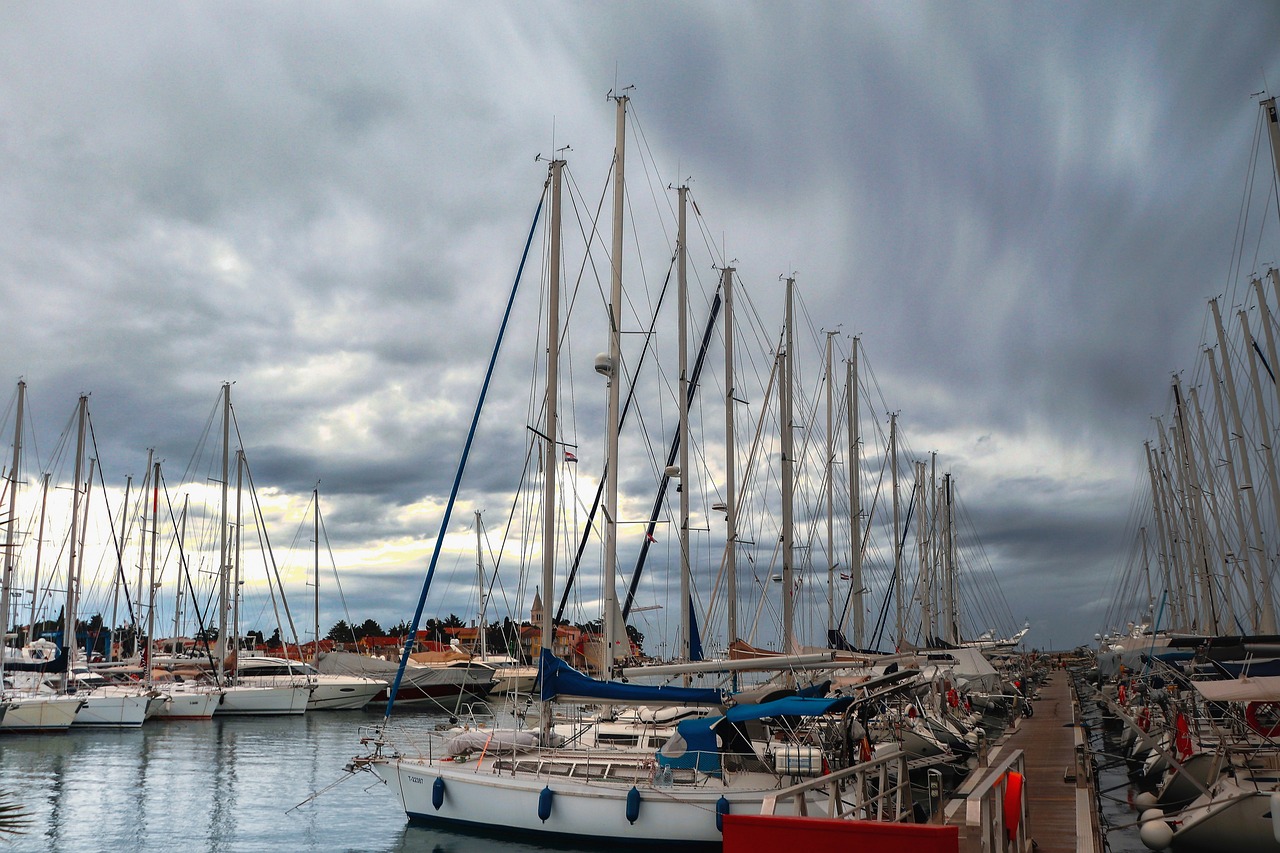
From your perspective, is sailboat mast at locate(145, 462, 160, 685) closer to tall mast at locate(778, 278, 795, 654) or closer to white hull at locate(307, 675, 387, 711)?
white hull at locate(307, 675, 387, 711)

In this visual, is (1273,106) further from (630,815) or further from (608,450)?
(630,815)

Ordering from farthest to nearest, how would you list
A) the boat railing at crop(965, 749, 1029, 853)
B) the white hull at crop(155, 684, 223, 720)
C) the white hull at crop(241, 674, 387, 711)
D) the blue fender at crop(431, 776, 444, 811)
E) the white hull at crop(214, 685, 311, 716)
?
the white hull at crop(241, 674, 387, 711)
the white hull at crop(214, 685, 311, 716)
the white hull at crop(155, 684, 223, 720)
the blue fender at crop(431, 776, 444, 811)
the boat railing at crop(965, 749, 1029, 853)

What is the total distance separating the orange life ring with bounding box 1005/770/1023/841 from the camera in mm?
10430

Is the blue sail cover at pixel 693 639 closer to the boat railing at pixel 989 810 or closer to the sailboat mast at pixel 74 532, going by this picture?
the boat railing at pixel 989 810

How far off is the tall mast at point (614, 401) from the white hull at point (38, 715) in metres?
42.3

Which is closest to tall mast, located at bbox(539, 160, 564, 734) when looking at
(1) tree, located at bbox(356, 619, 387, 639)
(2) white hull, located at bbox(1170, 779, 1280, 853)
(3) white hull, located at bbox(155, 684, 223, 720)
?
(2) white hull, located at bbox(1170, 779, 1280, 853)

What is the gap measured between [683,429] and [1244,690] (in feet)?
52.4

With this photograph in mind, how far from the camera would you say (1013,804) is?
34.3ft

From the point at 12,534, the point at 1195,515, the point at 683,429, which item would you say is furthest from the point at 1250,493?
the point at 12,534

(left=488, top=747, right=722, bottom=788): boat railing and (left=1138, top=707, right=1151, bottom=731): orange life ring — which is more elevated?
(left=488, top=747, right=722, bottom=788): boat railing

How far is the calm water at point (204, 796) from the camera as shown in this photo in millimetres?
21406

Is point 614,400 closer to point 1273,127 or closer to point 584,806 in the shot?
point 584,806

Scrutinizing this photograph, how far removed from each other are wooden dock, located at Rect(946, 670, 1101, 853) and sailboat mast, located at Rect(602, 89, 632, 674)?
A: 8.63 m

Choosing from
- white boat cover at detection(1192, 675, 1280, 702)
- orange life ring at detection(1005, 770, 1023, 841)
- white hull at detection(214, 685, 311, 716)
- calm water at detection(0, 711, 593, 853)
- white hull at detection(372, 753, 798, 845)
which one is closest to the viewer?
orange life ring at detection(1005, 770, 1023, 841)
